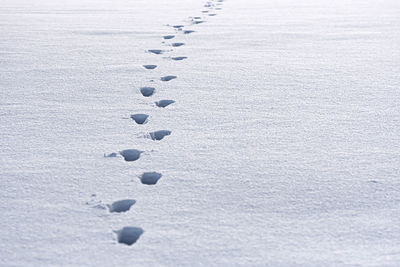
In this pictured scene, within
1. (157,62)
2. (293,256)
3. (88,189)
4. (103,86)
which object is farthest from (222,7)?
(293,256)

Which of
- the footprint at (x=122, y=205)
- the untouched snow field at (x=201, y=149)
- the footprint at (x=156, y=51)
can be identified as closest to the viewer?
the untouched snow field at (x=201, y=149)

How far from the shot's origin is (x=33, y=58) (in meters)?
3.18

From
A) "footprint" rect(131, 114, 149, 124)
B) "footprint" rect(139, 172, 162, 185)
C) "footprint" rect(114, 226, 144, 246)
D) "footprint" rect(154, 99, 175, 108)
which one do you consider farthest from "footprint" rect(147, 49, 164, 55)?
"footprint" rect(114, 226, 144, 246)

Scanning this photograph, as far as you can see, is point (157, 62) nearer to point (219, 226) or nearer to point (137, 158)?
point (137, 158)

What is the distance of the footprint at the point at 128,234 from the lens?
1.46m

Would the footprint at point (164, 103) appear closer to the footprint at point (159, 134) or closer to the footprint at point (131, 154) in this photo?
the footprint at point (159, 134)

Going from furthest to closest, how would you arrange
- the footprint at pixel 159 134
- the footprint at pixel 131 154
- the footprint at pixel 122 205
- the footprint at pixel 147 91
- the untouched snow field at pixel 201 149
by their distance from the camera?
1. the footprint at pixel 147 91
2. the footprint at pixel 159 134
3. the footprint at pixel 131 154
4. the footprint at pixel 122 205
5. the untouched snow field at pixel 201 149

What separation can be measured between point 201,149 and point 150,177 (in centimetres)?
27

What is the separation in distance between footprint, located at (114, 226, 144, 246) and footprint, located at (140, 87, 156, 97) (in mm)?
1207

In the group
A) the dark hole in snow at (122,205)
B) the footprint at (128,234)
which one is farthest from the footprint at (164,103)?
the footprint at (128,234)

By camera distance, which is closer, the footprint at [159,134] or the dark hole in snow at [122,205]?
the dark hole in snow at [122,205]

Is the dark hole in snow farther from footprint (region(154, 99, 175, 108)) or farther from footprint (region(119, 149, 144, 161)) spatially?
footprint (region(154, 99, 175, 108))

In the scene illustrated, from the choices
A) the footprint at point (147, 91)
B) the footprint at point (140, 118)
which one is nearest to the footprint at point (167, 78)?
the footprint at point (147, 91)

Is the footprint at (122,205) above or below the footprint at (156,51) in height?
above
